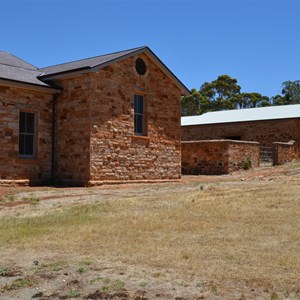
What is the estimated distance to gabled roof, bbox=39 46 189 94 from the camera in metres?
19.8

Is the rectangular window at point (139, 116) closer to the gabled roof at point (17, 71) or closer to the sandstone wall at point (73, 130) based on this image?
the sandstone wall at point (73, 130)

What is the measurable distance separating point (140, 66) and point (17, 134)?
20.4 feet

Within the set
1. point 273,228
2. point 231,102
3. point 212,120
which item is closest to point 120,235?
point 273,228

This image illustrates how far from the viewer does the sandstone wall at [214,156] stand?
26969mm

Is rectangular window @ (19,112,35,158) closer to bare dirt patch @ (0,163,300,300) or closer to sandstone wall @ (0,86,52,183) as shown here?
sandstone wall @ (0,86,52,183)

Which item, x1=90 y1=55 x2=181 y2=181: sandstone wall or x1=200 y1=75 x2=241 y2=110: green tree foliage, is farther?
x1=200 y1=75 x2=241 y2=110: green tree foliage

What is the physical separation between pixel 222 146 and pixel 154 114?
19.2 feet

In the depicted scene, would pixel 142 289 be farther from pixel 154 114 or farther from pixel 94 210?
pixel 154 114

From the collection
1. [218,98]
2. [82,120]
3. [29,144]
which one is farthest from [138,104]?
[218,98]

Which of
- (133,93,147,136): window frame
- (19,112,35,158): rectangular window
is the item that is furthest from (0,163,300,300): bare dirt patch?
(133,93,147,136): window frame

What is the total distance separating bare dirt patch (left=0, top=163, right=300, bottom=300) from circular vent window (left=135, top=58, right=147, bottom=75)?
9.17m

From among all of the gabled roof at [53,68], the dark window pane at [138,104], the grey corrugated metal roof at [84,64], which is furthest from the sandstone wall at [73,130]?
the dark window pane at [138,104]

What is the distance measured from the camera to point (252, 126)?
37.2 m

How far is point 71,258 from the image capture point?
25.4 ft
